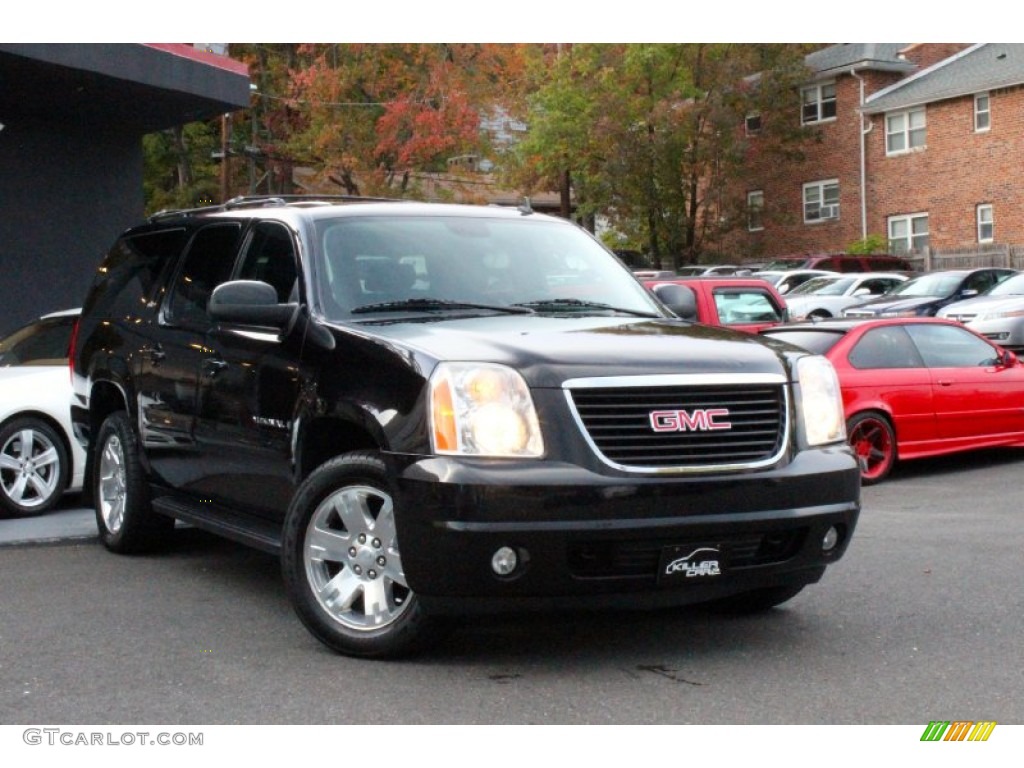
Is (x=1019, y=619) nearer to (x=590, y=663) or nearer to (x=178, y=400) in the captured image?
(x=590, y=663)

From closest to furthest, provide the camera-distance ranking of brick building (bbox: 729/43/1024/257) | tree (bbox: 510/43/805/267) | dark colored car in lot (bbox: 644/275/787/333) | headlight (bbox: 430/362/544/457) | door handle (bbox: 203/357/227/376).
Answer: headlight (bbox: 430/362/544/457)
door handle (bbox: 203/357/227/376)
dark colored car in lot (bbox: 644/275/787/333)
brick building (bbox: 729/43/1024/257)
tree (bbox: 510/43/805/267)

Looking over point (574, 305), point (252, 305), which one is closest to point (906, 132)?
point (574, 305)

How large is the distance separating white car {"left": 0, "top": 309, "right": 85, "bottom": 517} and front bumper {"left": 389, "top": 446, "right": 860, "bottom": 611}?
525 centimetres

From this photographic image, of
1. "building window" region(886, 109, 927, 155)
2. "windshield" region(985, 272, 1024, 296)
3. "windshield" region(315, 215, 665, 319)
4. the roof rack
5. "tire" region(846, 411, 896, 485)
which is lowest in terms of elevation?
"tire" region(846, 411, 896, 485)

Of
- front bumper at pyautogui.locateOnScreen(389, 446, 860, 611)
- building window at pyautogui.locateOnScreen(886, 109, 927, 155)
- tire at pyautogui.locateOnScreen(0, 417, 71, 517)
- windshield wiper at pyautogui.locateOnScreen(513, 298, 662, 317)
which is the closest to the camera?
front bumper at pyautogui.locateOnScreen(389, 446, 860, 611)

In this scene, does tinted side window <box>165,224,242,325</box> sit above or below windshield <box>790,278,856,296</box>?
above

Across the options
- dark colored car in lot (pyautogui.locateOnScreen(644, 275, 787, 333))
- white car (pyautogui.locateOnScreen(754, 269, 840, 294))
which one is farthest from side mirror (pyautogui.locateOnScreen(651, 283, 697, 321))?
white car (pyautogui.locateOnScreen(754, 269, 840, 294))

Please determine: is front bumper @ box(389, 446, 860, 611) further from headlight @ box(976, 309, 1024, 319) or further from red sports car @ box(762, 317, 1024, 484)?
headlight @ box(976, 309, 1024, 319)

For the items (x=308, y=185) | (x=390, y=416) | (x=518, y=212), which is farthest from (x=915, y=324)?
(x=308, y=185)

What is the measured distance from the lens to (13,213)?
16766mm

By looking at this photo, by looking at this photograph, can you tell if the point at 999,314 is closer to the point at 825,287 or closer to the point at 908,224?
the point at 825,287

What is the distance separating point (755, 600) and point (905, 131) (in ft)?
130

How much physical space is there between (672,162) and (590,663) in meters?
39.4

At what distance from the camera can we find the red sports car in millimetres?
12188
